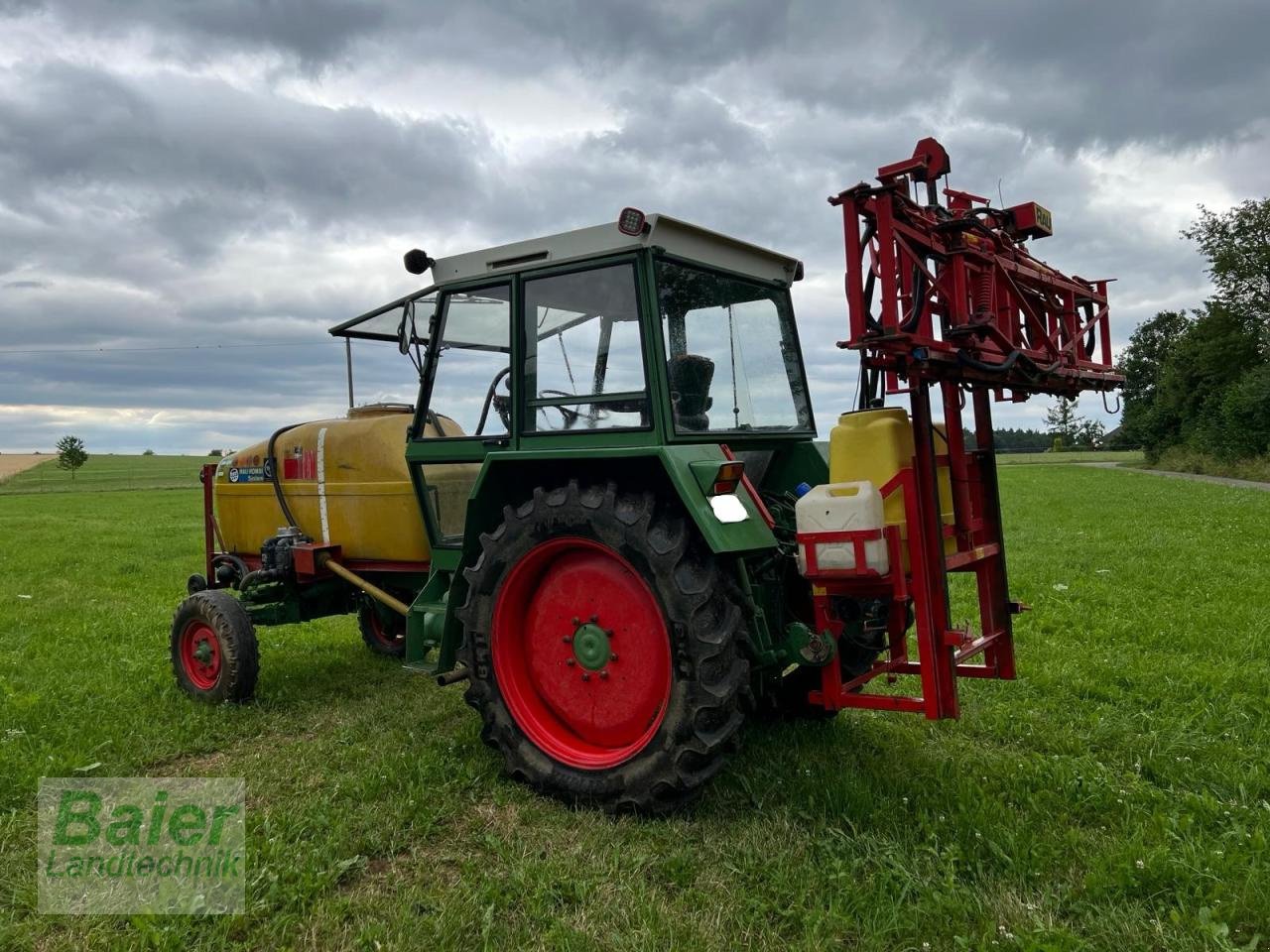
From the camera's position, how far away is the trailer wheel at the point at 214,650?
5.14 metres

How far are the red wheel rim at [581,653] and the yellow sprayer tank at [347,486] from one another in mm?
1130

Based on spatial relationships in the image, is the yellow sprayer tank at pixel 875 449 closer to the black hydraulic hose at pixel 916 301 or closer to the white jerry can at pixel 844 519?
the white jerry can at pixel 844 519

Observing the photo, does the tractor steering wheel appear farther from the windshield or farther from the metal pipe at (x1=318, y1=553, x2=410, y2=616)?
the metal pipe at (x1=318, y1=553, x2=410, y2=616)

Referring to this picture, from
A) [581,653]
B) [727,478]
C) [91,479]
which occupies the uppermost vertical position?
[91,479]

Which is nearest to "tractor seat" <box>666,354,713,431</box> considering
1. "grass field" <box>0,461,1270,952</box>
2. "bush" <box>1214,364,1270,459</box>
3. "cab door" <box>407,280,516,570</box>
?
"cab door" <box>407,280,516,570</box>

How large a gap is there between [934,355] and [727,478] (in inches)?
35.9

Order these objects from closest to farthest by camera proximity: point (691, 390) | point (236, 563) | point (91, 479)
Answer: point (691, 390) < point (236, 563) < point (91, 479)

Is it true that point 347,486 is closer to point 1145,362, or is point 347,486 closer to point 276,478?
point 276,478

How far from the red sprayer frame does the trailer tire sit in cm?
376

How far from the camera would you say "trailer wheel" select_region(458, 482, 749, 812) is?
340 centimetres

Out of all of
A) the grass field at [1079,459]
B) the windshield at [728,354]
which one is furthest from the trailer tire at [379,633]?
Answer: the grass field at [1079,459]

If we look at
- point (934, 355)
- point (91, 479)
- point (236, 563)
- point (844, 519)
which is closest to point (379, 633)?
point (236, 563)

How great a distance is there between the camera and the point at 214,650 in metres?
5.29

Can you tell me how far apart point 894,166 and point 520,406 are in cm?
192
